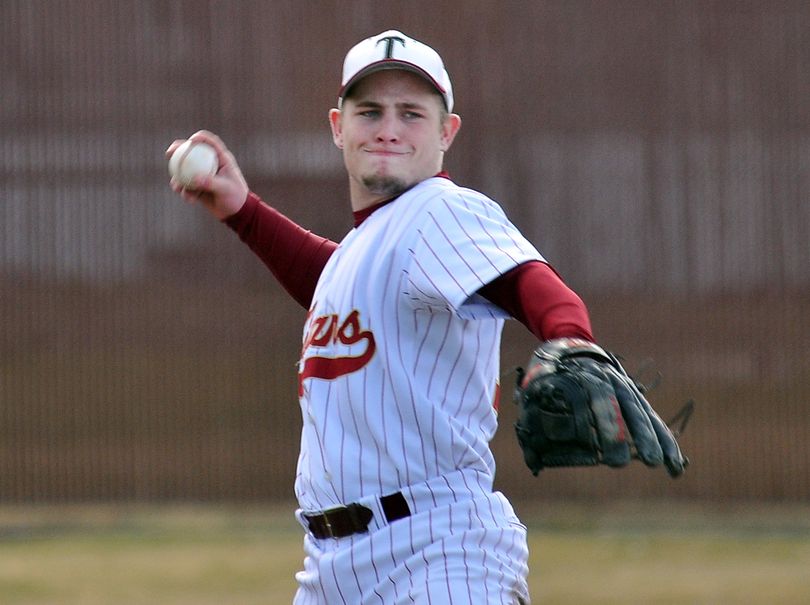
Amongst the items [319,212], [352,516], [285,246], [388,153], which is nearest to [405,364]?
[352,516]

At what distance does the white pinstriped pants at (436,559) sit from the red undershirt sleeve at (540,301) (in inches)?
14.4

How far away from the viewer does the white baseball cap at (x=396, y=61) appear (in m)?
2.72

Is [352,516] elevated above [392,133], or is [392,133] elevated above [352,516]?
[392,133]

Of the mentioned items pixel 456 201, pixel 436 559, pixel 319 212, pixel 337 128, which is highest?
pixel 319 212

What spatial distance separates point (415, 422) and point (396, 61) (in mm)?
686

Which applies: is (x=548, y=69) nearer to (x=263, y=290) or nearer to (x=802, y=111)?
(x=802, y=111)

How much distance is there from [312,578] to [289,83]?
244 inches

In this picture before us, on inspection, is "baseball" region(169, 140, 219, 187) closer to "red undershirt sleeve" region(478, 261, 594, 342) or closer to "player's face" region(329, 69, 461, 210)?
"player's face" region(329, 69, 461, 210)

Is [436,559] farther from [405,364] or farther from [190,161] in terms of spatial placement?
[190,161]

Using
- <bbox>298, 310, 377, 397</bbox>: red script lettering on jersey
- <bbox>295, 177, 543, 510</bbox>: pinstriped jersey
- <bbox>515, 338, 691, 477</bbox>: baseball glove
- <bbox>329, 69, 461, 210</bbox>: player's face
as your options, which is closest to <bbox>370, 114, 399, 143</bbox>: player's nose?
<bbox>329, 69, 461, 210</bbox>: player's face

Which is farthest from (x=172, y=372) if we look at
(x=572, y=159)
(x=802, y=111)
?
(x=802, y=111)

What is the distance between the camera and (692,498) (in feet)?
27.4

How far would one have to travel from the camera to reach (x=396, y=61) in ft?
8.94

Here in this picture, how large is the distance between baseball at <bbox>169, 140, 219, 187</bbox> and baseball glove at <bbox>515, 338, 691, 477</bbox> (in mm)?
1146
